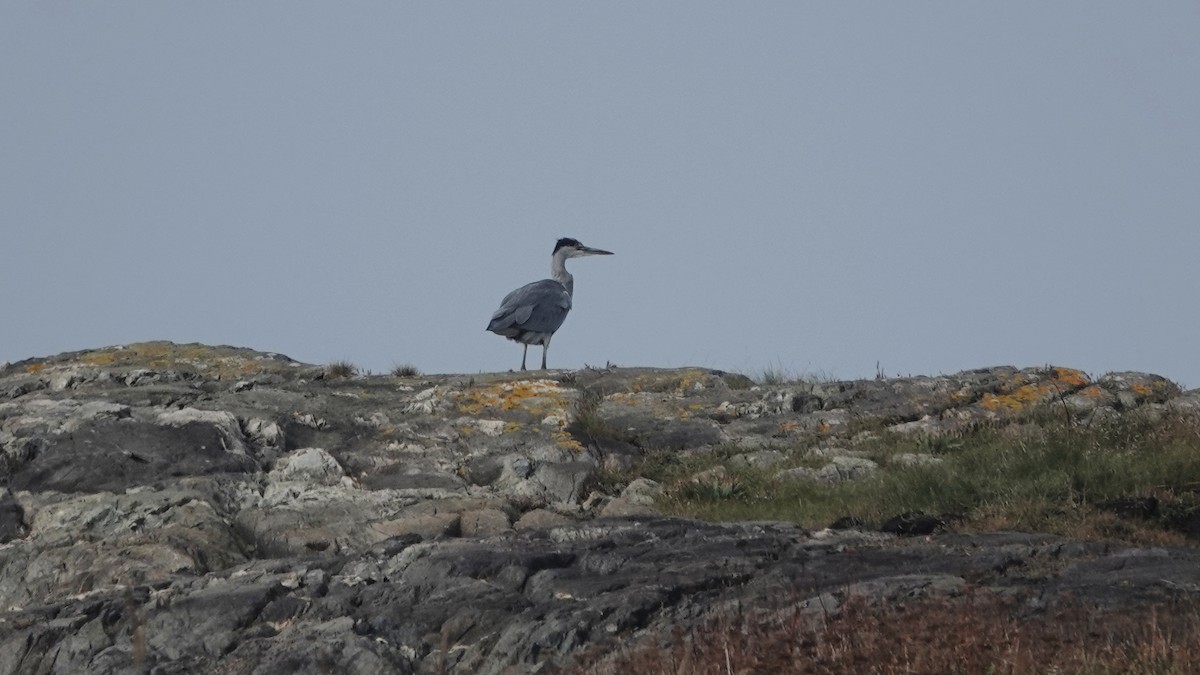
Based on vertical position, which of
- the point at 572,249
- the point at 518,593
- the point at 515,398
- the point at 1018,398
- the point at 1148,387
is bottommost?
the point at 518,593

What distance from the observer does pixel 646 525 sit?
9.15m

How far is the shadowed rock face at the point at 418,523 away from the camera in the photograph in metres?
7.25

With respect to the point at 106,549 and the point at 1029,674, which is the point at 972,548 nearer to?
the point at 1029,674

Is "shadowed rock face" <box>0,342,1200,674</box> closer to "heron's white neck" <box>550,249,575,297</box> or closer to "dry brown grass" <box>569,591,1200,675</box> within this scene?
"dry brown grass" <box>569,591,1200,675</box>

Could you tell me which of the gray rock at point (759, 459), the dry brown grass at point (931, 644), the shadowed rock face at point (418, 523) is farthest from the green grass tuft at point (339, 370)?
the dry brown grass at point (931, 644)

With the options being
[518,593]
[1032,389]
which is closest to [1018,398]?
[1032,389]

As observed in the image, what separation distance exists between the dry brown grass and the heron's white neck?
15.1m

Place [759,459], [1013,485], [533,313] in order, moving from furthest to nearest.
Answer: [533,313], [759,459], [1013,485]

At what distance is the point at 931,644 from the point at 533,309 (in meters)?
13.4

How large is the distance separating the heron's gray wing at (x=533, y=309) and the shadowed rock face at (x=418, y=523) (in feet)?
10.8

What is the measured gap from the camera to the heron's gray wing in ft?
61.8

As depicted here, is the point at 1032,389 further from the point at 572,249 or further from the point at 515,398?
the point at 572,249

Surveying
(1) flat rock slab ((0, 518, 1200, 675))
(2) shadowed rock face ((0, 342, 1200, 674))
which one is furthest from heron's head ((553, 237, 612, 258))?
(1) flat rock slab ((0, 518, 1200, 675))

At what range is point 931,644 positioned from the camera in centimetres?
591
